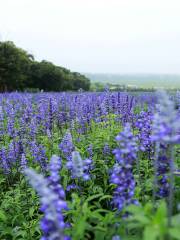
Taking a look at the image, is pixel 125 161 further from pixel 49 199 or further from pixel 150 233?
pixel 49 199

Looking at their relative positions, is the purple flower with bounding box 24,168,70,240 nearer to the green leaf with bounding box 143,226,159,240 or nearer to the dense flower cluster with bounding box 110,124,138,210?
the green leaf with bounding box 143,226,159,240

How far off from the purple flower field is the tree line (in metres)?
34.5

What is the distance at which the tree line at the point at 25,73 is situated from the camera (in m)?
43.2

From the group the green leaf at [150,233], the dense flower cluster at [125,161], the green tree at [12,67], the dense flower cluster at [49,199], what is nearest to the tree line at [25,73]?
the green tree at [12,67]

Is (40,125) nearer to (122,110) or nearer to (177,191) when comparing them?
(122,110)

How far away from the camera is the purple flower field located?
89.4 inches

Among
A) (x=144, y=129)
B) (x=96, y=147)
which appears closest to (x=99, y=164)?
(x=96, y=147)

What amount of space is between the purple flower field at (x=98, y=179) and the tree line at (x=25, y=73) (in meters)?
34.5

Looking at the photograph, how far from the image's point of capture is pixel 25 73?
45.2 metres

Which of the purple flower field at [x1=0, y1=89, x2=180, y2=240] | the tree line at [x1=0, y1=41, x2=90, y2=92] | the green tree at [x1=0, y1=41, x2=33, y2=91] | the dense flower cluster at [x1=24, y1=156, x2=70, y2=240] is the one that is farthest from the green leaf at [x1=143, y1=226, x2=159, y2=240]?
the green tree at [x1=0, y1=41, x2=33, y2=91]

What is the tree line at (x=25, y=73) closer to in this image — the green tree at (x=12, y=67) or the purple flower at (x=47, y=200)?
the green tree at (x=12, y=67)

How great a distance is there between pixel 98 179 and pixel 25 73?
4076 cm

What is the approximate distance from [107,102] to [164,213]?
5.96 metres

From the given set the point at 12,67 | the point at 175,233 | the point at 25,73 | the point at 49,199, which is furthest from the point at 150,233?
the point at 25,73
